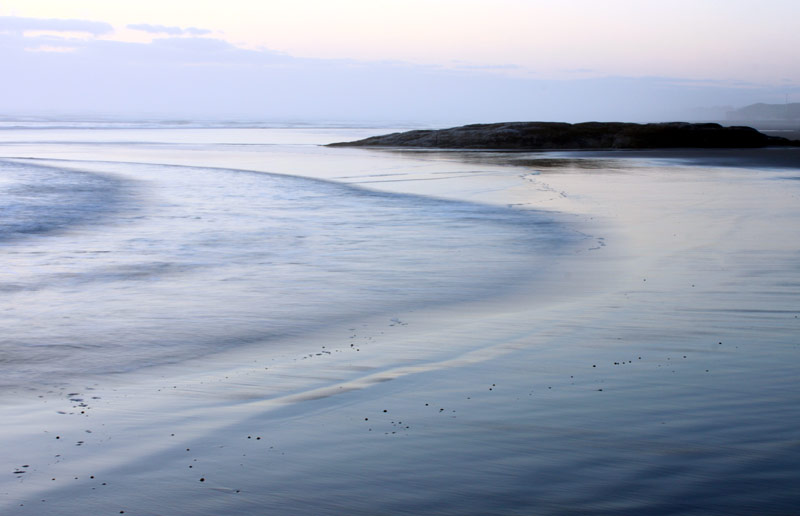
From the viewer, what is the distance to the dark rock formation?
38.5 m

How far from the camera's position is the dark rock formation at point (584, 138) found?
3853 cm

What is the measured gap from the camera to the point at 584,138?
39.1 meters

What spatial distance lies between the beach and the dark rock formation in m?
27.1

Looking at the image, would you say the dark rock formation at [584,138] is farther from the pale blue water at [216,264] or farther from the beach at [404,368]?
the beach at [404,368]

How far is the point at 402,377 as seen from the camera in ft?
15.5

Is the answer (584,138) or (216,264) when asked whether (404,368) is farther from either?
(584,138)

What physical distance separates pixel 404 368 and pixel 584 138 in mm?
35984

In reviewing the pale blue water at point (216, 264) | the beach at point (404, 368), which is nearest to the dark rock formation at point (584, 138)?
the pale blue water at point (216, 264)

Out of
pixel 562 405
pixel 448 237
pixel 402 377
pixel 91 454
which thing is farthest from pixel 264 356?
pixel 448 237

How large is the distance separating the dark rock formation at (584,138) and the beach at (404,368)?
2711 centimetres

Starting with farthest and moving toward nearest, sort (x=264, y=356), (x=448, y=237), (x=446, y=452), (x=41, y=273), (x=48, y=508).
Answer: (x=448, y=237), (x=41, y=273), (x=264, y=356), (x=446, y=452), (x=48, y=508)

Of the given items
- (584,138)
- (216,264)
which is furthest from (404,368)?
(584,138)

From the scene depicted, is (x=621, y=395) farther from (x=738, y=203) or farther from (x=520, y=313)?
(x=738, y=203)

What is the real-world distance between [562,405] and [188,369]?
7.62 feet
